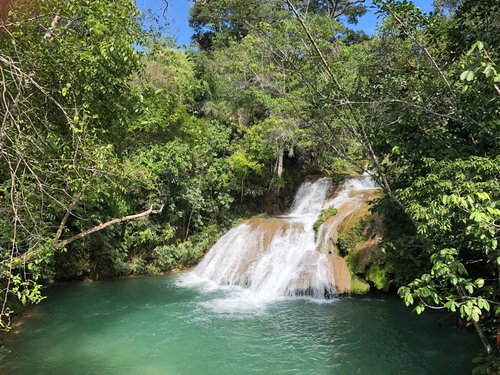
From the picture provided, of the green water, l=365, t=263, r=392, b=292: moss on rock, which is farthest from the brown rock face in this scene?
l=365, t=263, r=392, b=292: moss on rock

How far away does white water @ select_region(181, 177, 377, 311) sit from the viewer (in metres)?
10.3

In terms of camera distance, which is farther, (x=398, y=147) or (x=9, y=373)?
(x=9, y=373)

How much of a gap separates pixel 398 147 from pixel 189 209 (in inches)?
443

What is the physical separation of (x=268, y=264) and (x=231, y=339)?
4107mm

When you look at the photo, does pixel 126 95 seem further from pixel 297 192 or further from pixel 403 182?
pixel 297 192

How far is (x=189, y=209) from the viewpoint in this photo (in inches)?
600

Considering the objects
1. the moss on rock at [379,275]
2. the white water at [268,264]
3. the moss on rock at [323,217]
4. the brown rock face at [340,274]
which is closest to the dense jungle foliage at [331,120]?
the moss on rock at [379,275]

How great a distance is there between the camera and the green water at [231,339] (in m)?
6.53

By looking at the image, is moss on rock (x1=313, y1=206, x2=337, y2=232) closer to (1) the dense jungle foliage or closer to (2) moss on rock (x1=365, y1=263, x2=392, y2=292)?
(2) moss on rock (x1=365, y1=263, x2=392, y2=292)

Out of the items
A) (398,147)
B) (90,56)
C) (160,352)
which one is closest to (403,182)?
(398,147)

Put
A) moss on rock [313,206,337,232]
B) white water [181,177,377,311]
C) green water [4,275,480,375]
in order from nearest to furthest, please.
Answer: green water [4,275,480,375] → white water [181,177,377,311] → moss on rock [313,206,337,232]

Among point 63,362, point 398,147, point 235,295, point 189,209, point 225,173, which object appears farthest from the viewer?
point 225,173

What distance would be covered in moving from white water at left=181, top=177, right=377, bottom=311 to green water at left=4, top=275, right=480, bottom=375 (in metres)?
0.58

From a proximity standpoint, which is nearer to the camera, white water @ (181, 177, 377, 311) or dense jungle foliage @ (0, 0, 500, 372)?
dense jungle foliage @ (0, 0, 500, 372)
